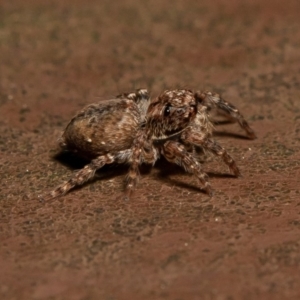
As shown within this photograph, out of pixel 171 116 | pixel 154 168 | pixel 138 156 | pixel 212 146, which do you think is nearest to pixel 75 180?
pixel 138 156

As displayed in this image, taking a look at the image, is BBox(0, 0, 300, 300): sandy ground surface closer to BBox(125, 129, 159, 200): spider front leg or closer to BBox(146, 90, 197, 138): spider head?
BBox(125, 129, 159, 200): spider front leg

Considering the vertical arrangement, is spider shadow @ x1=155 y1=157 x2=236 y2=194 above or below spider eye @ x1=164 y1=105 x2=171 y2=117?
below

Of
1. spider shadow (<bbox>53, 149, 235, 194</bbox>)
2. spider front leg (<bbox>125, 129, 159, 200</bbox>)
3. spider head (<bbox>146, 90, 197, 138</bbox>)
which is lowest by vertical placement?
spider shadow (<bbox>53, 149, 235, 194</bbox>)

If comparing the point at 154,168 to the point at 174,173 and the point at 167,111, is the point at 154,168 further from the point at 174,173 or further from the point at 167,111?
the point at 167,111

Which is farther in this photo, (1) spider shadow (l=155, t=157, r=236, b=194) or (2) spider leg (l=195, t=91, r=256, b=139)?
(2) spider leg (l=195, t=91, r=256, b=139)

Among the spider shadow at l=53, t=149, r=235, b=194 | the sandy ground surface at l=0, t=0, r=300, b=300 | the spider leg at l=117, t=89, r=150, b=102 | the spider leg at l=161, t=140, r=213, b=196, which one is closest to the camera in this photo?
the sandy ground surface at l=0, t=0, r=300, b=300

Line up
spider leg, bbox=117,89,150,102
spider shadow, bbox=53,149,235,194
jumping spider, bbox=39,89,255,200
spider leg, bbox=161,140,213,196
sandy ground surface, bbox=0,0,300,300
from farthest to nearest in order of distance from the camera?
1. spider leg, bbox=117,89,150,102
2. spider shadow, bbox=53,149,235,194
3. jumping spider, bbox=39,89,255,200
4. spider leg, bbox=161,140,213,196
5. sandy ground surface, bbox=0,0,300,300

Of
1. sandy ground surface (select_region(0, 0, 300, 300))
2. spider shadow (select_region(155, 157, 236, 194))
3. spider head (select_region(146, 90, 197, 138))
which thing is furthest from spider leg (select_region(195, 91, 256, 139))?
spider shadow (select_region(155, 157, 236, 194))
